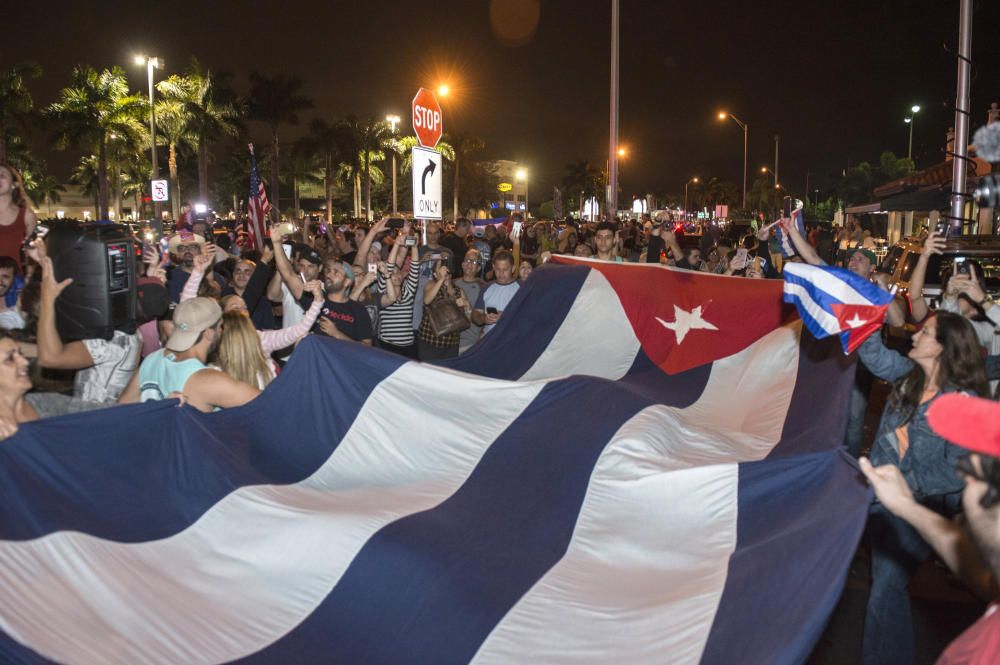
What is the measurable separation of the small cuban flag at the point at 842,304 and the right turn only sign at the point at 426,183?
18.0ft

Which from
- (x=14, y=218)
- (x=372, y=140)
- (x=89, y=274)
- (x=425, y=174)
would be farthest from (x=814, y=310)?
(x=372, y=140)

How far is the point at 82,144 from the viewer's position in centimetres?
5747

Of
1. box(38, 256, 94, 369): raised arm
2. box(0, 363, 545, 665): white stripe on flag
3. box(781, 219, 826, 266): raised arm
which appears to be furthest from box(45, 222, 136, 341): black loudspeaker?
box(781, 219, 826, 266): raised arm

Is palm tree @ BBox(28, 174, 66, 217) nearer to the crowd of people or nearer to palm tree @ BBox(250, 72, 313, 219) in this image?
palm tree @ BBox(250, 72, 313, 219)

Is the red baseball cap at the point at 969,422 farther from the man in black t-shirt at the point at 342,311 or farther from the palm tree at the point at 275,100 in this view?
the palm tree at the point at 275,100

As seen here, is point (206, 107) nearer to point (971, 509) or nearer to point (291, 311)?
point (291, 311)

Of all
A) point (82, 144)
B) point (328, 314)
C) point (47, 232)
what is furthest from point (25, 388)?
point (82, 144)

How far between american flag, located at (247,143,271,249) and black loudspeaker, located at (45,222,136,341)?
523cm

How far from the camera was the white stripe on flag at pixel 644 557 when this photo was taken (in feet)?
11.9

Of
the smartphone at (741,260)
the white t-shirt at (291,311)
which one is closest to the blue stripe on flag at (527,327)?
the white t-shirt at (291,311)

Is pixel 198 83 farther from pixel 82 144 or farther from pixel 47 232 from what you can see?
pixel 47 232

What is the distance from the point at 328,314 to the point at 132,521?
3.84 meters

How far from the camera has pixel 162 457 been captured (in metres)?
4.54

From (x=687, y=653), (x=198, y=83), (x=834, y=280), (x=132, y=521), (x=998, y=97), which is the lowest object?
(x=687, y=653)
